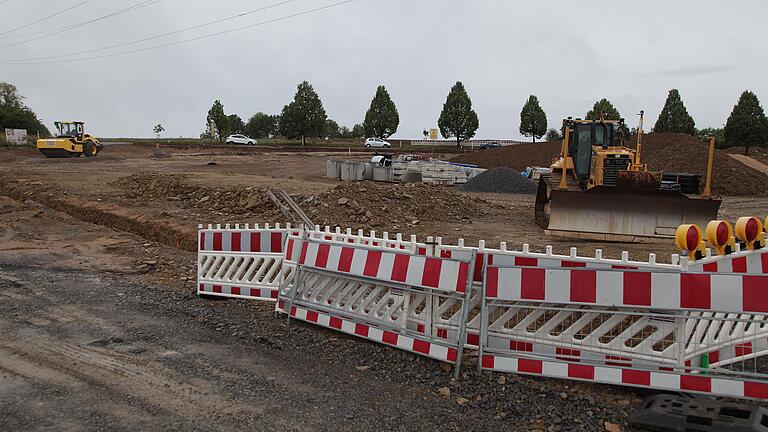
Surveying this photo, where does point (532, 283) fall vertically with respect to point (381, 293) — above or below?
above

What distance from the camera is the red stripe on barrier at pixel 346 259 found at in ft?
19.4

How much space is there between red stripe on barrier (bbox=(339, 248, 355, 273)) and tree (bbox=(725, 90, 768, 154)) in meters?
53.5

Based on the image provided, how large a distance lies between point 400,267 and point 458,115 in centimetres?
6982

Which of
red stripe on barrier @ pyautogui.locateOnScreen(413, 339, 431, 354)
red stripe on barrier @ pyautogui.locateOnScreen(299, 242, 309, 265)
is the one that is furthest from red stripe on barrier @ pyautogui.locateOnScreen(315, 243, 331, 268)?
red stripe on barrier @ pyautogui.locateOnScreen(413, 339, 431, 354)

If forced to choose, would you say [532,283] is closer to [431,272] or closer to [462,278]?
[462,278]

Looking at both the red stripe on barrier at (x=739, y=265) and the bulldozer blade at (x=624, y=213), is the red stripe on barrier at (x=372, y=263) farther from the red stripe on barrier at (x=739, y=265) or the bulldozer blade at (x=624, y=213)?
the bulldozer blade at (x=624, y=213)

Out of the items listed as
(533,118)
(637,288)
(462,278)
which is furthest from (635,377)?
(533,118)

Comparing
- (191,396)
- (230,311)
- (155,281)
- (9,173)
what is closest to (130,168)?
(9,173)

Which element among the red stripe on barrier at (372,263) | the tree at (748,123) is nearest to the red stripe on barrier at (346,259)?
the red stripe on barrier at (372,263)

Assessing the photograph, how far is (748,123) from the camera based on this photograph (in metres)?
50.3

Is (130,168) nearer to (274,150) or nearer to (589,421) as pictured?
(274,150)

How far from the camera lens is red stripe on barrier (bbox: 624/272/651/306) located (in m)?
4.57

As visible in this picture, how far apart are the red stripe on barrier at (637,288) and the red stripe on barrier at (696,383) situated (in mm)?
603

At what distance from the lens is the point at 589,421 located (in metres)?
4.32
